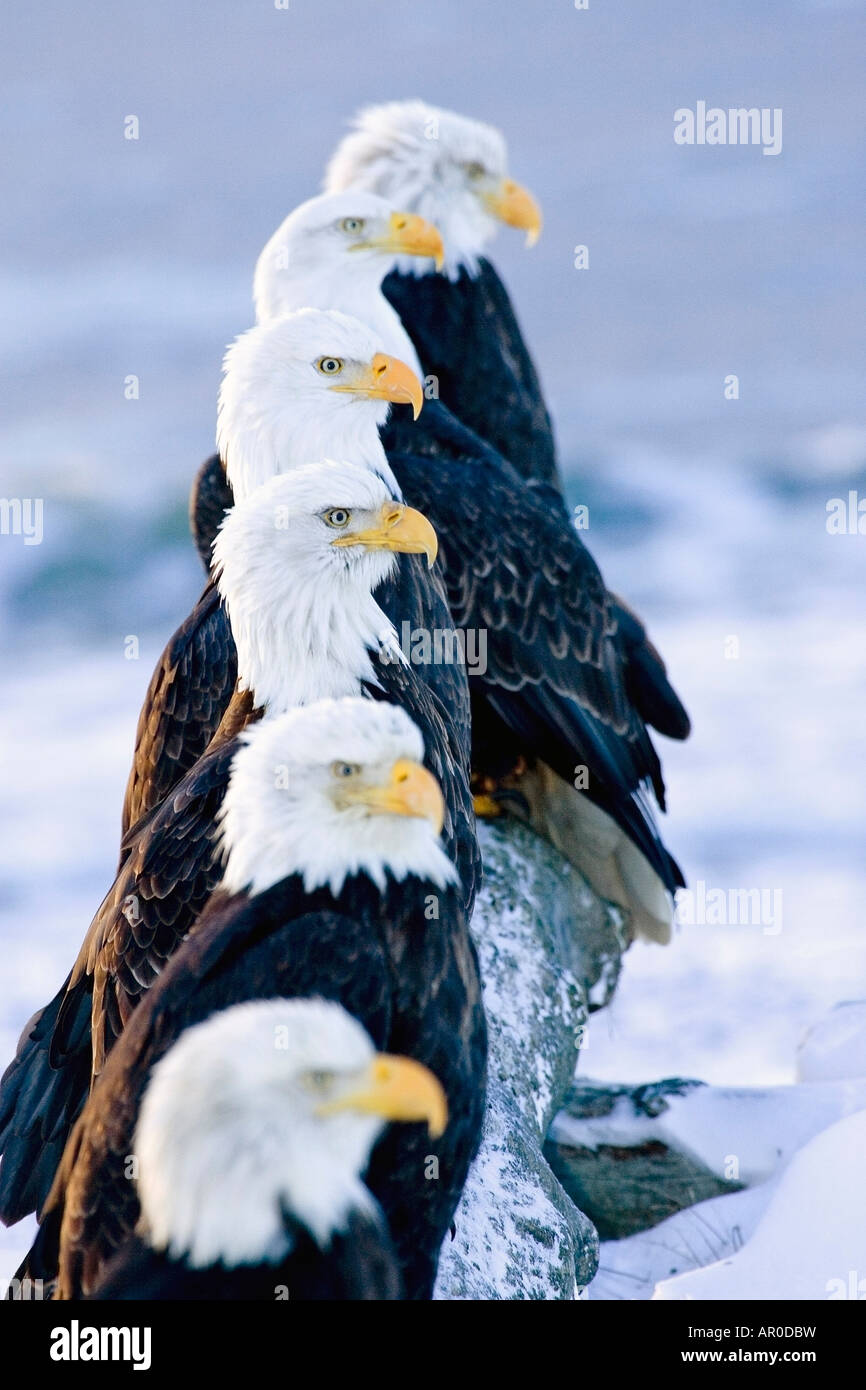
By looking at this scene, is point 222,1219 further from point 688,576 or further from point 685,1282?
point 688,576

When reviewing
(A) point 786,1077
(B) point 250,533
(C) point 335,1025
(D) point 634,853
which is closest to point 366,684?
(B) point 250,533

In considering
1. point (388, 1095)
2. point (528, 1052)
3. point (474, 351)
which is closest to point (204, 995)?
point (388, 1095)

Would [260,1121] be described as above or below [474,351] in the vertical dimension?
below

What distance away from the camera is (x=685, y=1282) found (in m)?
4.41

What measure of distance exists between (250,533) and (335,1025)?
1.31 metres

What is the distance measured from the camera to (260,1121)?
2.41m

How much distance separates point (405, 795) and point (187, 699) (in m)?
1.30

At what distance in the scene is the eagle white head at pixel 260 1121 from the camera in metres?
2.40

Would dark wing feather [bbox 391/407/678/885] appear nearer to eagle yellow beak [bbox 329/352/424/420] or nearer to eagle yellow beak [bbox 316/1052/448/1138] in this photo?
eagle yellow beak [bbox 329/352/424/420]

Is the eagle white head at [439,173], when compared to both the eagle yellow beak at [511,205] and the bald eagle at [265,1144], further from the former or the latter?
the bald eagle at [265,1144]

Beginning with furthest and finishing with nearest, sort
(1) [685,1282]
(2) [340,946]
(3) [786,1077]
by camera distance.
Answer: (3) [786,1077], (1) [685,1282], (2) [340,946]

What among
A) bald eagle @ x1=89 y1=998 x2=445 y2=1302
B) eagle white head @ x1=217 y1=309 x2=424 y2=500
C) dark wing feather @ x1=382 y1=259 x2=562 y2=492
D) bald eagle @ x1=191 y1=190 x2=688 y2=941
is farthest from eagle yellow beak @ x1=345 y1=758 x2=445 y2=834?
dark wing feather @ x1=382 y1=259 x2=562 y2=492

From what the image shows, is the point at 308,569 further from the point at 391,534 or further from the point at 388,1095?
the point at 388,1095

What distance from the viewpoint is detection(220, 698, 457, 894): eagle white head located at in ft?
9.39
